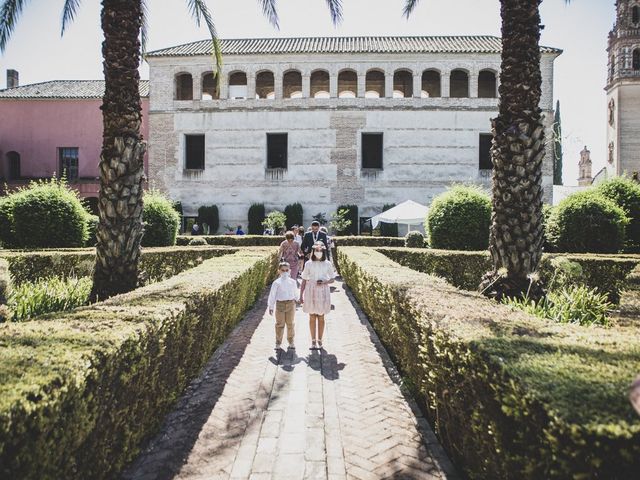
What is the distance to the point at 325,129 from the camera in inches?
1203

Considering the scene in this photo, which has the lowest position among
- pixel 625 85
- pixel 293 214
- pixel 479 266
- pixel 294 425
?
pixel 294 425

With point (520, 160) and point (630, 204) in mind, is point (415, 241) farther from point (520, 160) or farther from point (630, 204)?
point (520, 160)

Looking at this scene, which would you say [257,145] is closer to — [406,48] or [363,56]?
[363,56]

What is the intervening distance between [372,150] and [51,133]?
22.9 metres

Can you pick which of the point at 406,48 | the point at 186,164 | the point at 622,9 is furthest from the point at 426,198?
the point at 622,9

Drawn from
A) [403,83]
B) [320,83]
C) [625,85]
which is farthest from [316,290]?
[625,85]

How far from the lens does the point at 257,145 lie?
30.9 metres

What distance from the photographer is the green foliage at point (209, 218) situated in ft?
99.1

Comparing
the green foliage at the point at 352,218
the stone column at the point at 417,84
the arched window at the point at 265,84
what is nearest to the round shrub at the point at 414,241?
the green foliage at the point at 352,218

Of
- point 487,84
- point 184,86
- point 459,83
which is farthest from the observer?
point 459,83

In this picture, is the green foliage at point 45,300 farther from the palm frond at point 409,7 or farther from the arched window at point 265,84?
the arched window at point 265,84

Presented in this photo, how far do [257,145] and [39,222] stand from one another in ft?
58.7

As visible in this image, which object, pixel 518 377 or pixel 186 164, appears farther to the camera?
pixel 186 164

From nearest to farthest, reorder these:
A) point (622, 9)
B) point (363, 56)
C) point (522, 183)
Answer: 1. point (522, 183)
2. point (363, 56)
3. point (622, 9)
